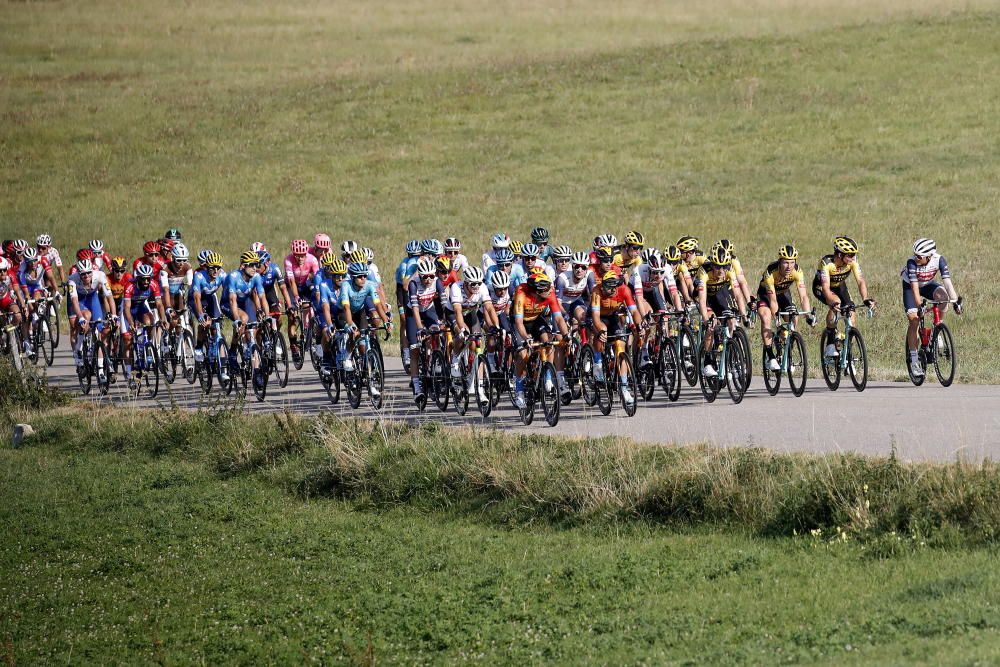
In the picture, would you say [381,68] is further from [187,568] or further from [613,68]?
[187,568]

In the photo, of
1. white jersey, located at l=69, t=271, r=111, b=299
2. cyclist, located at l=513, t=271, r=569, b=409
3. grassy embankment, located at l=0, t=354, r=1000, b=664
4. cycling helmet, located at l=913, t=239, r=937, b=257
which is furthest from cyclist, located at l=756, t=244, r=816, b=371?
white jersey, located at l=69, t=271, r=111, b=299

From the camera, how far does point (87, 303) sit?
23641 mm

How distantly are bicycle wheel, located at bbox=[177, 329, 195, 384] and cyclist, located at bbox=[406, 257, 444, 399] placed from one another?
4.84m

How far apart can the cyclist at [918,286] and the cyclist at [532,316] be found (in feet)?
16.1

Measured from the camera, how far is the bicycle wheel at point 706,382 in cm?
1841

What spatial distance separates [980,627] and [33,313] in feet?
72.7

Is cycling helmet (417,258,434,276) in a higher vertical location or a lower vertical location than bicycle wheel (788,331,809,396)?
higher

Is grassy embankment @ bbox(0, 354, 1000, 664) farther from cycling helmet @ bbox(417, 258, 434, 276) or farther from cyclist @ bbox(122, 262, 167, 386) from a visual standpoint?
cyclist @ bbox(122, 262, 167, 386)

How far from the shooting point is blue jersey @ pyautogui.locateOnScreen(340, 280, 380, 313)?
19.6 m

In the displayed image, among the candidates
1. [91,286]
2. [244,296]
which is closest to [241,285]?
[244,296]

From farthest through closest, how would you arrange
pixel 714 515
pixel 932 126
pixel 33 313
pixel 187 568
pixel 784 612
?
pixel 932 126 → pixel 33 313 → pixel 187 568 → pixel 714 515 → pixel 784 612

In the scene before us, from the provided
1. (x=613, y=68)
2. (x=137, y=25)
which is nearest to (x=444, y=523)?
(x=613, y=68)

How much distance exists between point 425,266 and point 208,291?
4662 mm

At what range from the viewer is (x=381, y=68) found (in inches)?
2655
